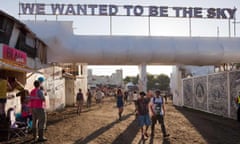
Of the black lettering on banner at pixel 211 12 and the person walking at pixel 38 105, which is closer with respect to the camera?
the person walking at pixel 38 105

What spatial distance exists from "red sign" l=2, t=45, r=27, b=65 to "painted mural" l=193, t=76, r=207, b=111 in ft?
39.4

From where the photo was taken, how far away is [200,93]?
68.1ft

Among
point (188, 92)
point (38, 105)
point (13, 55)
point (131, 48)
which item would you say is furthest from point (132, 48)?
point (38, 105)

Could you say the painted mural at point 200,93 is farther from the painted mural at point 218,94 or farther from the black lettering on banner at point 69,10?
the black lettering on banner at point 69,10

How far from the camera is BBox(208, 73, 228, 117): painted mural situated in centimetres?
1628

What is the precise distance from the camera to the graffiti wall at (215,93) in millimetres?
15234

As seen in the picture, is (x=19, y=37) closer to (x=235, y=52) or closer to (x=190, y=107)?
(x=235, y=52)

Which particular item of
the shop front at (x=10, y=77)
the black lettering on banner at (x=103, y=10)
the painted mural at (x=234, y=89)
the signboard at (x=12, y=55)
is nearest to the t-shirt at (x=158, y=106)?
the shop front at (x=10, y=77)

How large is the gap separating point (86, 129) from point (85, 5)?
13.1 metres

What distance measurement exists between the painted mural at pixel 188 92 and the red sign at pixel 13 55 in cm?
1380

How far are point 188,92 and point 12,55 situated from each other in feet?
51.5

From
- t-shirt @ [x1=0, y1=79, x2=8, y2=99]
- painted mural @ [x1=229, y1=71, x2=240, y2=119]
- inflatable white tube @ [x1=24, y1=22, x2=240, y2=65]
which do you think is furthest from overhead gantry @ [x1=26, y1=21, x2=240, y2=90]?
t-shirt @ [x1=0, y1=79, x2=8, y2=99]

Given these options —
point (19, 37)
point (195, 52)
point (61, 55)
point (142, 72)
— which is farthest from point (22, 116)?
point (195, 52)

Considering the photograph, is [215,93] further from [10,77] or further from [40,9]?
[40,9]
